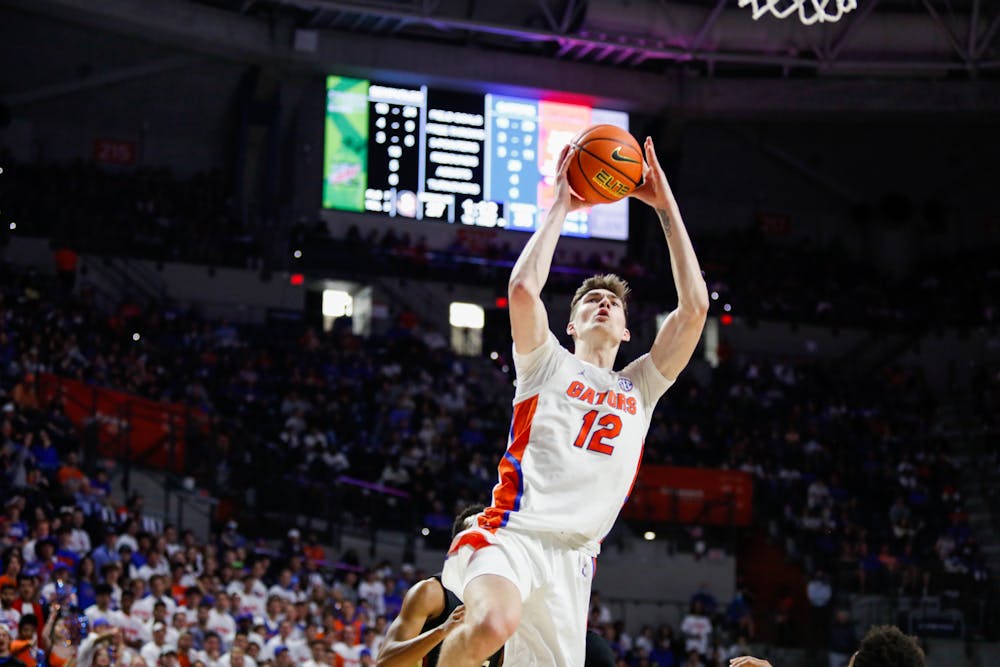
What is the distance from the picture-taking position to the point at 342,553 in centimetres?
2012

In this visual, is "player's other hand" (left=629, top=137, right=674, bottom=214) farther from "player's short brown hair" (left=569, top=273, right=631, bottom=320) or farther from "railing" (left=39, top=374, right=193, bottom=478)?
"railing" (left=39, top=374, right=193, bottom=478)

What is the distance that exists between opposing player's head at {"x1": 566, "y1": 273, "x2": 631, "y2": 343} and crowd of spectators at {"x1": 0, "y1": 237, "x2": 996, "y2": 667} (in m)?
10.0

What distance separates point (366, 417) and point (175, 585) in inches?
345

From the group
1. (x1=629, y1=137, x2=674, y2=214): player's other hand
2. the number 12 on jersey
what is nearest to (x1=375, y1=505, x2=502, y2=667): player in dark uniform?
the number 12 on jersey

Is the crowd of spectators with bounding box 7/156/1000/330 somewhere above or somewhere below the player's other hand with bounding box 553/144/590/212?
above

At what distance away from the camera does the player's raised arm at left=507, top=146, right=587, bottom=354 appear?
601 cm

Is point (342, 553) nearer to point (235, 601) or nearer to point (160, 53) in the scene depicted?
point (235, 601)

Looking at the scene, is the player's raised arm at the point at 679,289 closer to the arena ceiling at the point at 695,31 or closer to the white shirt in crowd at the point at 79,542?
the white shirt in crowd at the point at 79,542

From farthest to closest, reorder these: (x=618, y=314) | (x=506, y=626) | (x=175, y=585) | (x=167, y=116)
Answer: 1. (x=167, y=116)
2. (x=175, y=585)
3. (x=618, y=314)
4. (x=506, y=626)

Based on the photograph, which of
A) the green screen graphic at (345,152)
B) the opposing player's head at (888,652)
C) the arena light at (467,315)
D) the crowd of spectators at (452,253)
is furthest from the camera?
the arena light at (467,315)

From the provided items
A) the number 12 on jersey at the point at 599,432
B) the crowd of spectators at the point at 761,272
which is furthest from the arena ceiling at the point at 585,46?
the number 12 on jersey at the point at 599,432

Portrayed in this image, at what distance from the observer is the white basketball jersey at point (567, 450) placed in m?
5.93

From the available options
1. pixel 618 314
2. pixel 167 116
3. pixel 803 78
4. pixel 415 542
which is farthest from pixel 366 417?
pixel 618 314

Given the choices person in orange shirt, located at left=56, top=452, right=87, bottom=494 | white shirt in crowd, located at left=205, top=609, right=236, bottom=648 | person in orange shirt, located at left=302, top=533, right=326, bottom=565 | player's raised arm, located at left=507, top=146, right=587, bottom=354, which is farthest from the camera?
person in orange shirt, located at left=302, top=533, right=326, bottom=565
